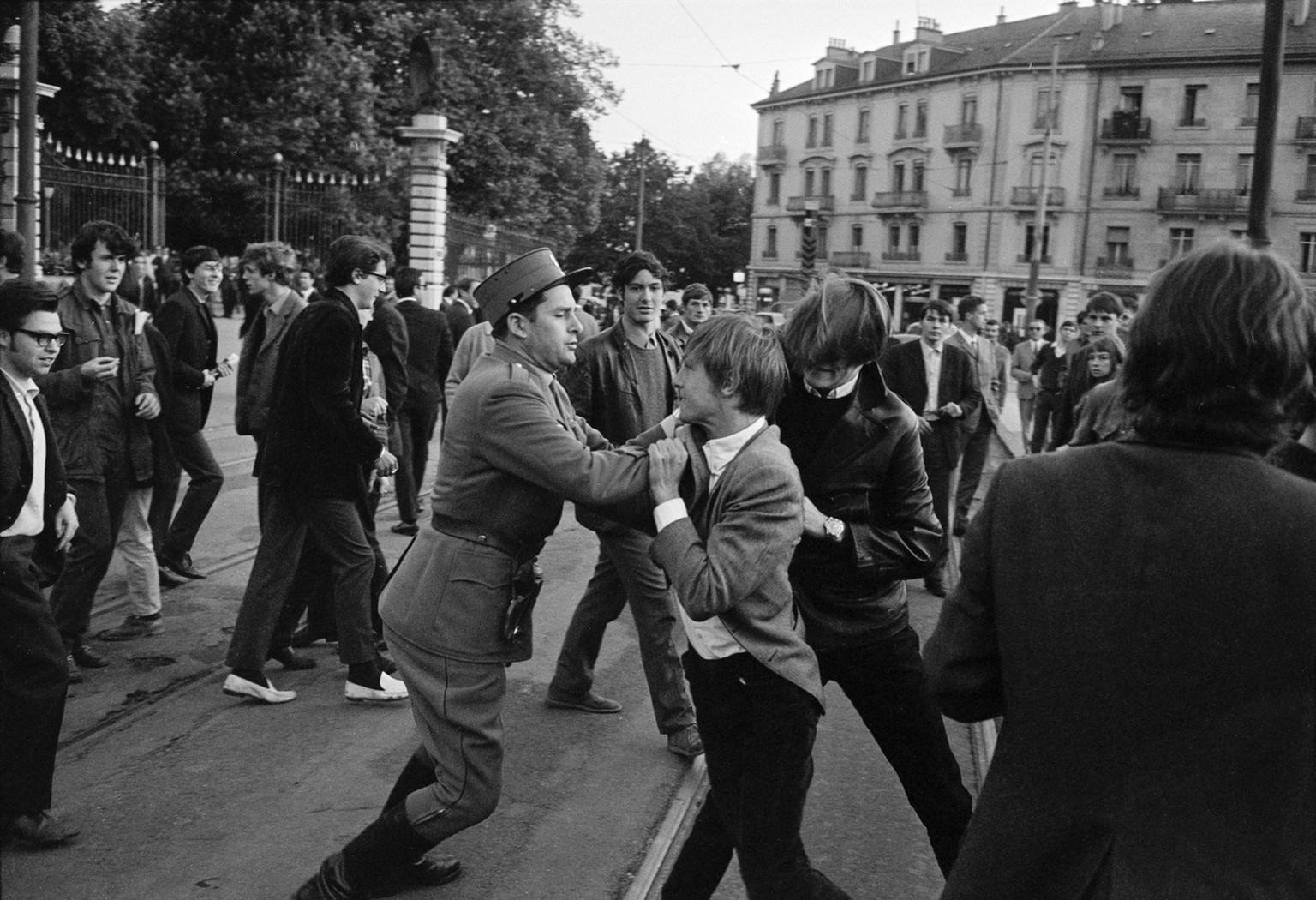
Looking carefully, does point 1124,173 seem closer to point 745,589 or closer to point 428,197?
point 428,197

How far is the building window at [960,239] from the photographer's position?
6222 centimetres

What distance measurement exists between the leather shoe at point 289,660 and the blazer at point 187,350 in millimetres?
2104

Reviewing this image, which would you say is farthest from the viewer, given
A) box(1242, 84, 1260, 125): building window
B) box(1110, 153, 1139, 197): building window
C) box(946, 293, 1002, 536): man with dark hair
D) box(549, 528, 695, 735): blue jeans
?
box(1110, 153, 1139, 197): building window

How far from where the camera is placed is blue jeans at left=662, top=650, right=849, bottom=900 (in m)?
2.89

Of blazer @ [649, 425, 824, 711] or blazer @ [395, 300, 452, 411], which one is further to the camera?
blazer @ [395, 300, 452, 411]

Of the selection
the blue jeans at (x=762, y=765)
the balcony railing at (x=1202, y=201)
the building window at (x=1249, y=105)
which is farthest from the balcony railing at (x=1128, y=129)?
the blue jeans at (x=762, y=765)

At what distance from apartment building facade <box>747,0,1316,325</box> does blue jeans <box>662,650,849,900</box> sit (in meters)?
48.1

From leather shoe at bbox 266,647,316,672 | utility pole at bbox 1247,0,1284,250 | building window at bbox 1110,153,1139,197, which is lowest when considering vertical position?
leather shoe at bbox 266,647,316,672

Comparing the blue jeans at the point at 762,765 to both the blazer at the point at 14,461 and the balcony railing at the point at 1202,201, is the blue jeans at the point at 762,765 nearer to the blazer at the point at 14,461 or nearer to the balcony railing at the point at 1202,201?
the blazer at the point at 14,461

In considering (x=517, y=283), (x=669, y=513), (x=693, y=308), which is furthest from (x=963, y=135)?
(x=669, y=513)

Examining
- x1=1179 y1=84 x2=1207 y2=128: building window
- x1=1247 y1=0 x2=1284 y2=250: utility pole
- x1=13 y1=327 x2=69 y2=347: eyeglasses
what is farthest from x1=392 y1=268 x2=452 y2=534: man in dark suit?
x1=1179 y1=84 x2=1207 y2=128: building window

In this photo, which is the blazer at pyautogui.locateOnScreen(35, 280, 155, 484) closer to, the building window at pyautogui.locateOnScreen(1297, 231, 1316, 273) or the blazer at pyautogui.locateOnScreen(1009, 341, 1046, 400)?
the blazer at pyautogui.locateOnScreen(1009, 341, 1046, 400)

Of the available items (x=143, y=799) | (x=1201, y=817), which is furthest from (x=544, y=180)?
(x=1201, y=817)

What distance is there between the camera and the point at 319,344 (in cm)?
518
